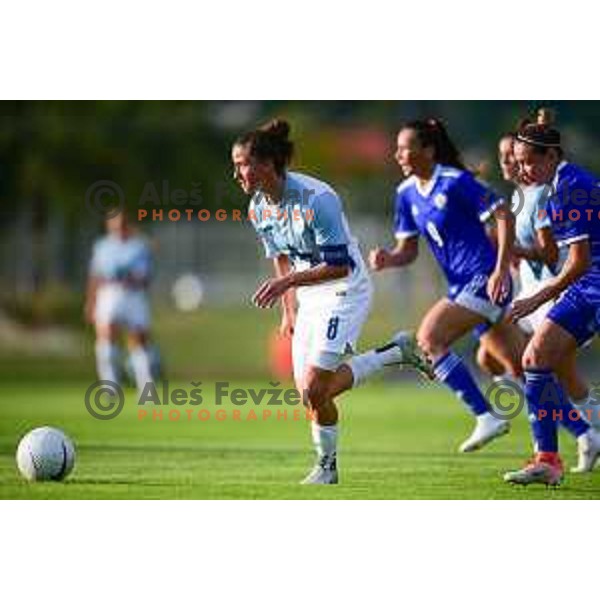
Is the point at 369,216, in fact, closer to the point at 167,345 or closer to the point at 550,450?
the point at 167,345

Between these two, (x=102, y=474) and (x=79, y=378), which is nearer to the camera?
(x=102, y=474)

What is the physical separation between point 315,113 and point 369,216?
2.03 m

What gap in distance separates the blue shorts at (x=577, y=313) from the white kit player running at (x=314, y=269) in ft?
3.05

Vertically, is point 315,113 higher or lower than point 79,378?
higher

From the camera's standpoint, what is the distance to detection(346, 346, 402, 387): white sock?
7791 mm

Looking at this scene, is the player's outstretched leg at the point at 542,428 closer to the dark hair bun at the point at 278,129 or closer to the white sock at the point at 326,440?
the white sock at the point at 326,440

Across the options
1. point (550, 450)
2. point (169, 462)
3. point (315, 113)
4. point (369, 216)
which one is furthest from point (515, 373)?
point (315, 113)

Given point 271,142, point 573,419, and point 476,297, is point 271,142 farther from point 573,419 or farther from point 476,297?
point 573,419

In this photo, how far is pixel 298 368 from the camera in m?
7.71

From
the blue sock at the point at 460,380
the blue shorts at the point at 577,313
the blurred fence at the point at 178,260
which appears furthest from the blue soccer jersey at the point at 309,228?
the blurred fence at the point at 178,260

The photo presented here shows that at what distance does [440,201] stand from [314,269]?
1.49 meters

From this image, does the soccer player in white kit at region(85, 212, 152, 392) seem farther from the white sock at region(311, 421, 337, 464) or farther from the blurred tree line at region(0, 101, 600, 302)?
the white sock at region(311, 421, 337, 464)

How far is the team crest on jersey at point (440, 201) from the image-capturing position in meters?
8.73
